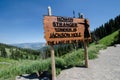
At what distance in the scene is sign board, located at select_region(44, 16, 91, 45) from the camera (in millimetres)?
12526

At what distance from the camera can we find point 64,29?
1374cm

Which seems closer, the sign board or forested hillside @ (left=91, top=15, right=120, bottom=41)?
the sign board

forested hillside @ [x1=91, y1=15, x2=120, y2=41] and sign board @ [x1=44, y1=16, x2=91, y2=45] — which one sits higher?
forested hillside @ [x1=91, y1=15, x2=120, y2=41]

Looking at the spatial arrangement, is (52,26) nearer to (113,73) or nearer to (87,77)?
(87,77)

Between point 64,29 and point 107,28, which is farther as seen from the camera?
point 107,28

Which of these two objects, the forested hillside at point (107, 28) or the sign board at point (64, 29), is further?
the forested hillside at point (107, 28)

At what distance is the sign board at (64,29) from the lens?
12.5 meters

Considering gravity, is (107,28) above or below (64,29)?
above

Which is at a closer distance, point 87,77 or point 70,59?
point 87,77

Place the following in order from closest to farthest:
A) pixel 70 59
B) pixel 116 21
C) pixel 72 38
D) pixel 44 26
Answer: pixel 44 26 → pixel 72 38 → pixel 70 59 → pixel 116 21

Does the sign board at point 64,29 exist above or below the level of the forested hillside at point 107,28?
below

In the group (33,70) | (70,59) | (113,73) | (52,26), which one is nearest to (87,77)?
(113,73)

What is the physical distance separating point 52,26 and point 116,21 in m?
109

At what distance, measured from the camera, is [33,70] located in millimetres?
15586
